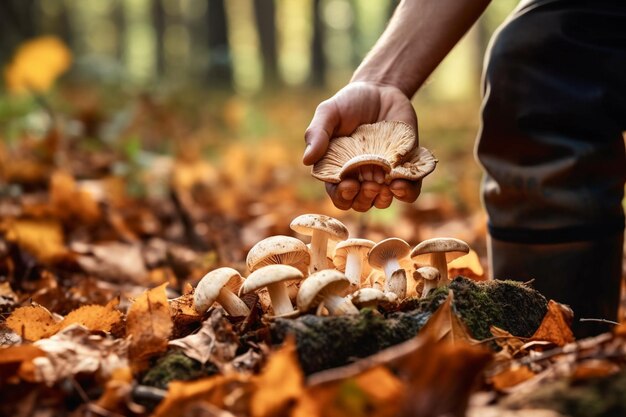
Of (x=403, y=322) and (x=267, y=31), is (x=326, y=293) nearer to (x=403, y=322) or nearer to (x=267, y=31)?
(x=403, y=322)

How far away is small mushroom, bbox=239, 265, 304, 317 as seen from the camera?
2.02 meters

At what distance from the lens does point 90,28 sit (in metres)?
52.0

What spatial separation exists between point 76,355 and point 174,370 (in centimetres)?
30

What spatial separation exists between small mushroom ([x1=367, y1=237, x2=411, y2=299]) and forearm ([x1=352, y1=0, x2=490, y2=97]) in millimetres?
849

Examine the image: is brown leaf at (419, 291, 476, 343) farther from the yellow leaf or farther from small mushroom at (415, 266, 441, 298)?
the yellow leaf

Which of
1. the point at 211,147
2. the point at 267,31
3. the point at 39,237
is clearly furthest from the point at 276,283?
the point at 267,31

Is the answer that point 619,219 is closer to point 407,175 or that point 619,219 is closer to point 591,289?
point 591,289

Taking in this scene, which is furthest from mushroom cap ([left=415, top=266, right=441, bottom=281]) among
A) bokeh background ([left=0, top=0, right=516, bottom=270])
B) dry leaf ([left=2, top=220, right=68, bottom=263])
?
dry leaf ([left=2, top=220, right=68, bottom=263])

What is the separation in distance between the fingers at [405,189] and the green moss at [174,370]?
A: 1046 mm

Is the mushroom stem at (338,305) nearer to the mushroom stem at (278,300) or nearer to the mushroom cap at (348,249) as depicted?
the mushroom stem at (278,300)

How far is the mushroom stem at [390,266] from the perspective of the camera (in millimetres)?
2442

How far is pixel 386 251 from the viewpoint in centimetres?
248

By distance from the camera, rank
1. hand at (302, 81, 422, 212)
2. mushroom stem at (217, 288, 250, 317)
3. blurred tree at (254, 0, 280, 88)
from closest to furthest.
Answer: mushroom stem at (217, 288, 250, 317) → hand at (302, 81, 422, 212) → blurred tree at (254, 0, 280, 88)

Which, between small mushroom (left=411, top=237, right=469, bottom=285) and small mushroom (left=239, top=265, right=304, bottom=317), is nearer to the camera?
small mushroom (left=239, top=265, right=304, bottom=317)
